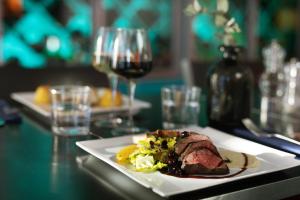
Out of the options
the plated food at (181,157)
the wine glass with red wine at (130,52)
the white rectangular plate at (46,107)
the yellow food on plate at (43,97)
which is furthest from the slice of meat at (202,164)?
the yellow food on plate at (43,97)

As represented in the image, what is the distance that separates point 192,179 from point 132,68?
488 mm

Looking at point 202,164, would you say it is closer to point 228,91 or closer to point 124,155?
point 124,155

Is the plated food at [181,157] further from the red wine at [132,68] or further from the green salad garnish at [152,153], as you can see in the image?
the red wine at [132,68]

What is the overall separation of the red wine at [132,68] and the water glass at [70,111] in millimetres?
105

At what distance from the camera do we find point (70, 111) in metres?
1.20

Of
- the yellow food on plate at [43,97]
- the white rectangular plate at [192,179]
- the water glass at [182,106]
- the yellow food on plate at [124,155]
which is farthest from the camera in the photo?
the yellow food on plate at [43,97]

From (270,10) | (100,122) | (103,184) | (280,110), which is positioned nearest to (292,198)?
(103,184)

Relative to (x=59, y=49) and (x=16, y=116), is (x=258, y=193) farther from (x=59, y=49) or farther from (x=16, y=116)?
(x=59, y=49)

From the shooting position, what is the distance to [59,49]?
3469mm

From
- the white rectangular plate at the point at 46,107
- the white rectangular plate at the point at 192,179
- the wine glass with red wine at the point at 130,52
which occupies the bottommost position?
the white rectangular plate at the point at 192,179

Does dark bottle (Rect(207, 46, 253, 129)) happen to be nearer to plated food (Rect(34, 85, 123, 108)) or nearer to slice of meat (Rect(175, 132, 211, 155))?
plated food (Rect(34, 85, 123, 108))

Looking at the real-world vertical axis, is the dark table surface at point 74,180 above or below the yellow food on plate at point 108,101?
below

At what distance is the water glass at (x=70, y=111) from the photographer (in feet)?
3.88

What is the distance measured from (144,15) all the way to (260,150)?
10.00 feet
